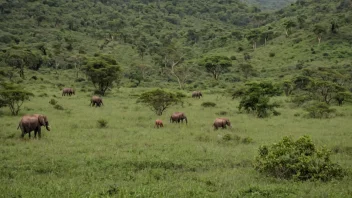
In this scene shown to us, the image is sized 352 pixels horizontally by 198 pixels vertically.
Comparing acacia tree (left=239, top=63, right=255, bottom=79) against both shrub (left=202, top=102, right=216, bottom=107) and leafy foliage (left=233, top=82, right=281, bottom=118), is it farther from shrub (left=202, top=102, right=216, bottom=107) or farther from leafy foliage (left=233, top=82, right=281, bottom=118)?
leafy foliage (left=233, top=82, right=281, bottom=118)

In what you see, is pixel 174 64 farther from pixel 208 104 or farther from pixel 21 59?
pixel 208 104

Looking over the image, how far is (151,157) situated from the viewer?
15.1 metres

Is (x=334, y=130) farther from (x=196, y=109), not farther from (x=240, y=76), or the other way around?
(x=240, y=76)

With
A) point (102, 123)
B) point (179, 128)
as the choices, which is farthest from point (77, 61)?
point (179, 128)

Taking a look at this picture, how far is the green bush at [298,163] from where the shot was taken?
40.5 feet

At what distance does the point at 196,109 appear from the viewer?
3425cm

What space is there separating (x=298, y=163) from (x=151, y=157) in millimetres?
6403

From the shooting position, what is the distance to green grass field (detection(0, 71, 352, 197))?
35.1 feet

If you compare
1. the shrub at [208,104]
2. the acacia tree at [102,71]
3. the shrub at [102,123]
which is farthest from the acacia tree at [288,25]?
the shrub at [102,123]

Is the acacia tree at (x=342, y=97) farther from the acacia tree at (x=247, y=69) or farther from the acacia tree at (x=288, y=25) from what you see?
the acacia tree at (x=288, y=25)

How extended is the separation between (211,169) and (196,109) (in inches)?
799

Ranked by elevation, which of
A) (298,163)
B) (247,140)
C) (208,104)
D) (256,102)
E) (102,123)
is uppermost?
(256,102)

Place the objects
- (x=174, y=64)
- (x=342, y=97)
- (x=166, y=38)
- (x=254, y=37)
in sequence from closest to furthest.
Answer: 1. (x=342, y=97)
2. (x=174, y=64)
3. (x=254, y=37)
4. (x=166, y=38)

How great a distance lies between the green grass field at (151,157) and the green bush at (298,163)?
45 centimetres
